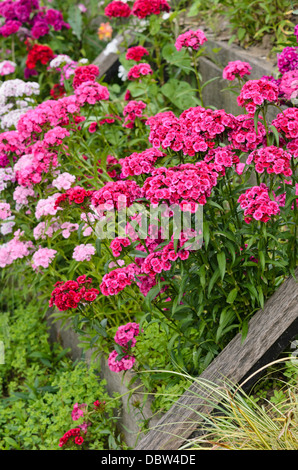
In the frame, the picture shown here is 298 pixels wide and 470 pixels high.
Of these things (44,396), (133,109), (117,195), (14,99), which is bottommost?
(44,396)

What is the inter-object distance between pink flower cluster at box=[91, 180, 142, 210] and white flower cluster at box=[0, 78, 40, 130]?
68.1 inches

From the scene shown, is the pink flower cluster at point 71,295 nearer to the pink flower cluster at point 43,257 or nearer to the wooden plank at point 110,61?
the pink flower cluster at point 43,257

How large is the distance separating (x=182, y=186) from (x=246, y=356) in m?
0.84

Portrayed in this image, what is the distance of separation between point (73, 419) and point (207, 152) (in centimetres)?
167

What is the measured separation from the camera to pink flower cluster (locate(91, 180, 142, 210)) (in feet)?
7.39

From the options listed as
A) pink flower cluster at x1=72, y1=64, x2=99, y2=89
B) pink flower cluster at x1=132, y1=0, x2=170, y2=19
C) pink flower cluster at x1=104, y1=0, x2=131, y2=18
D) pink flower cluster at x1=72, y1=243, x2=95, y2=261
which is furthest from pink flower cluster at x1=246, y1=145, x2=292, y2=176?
pink flower cluster at x1=104, y1=0, x2=131, y2=18

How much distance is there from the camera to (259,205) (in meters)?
2.15

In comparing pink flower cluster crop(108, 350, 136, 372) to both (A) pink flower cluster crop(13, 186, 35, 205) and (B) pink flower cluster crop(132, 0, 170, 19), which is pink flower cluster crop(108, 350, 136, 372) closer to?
(A) pink flower cluster crop(13, 186, 35, 205)

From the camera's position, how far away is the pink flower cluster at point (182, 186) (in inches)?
80.0

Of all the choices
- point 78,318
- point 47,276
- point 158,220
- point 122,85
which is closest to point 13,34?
point 122,85

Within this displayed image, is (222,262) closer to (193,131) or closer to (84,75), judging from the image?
(193,131)

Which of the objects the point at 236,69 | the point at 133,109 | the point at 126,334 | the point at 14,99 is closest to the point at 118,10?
the point at 14,99

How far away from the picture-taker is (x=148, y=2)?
379cm
